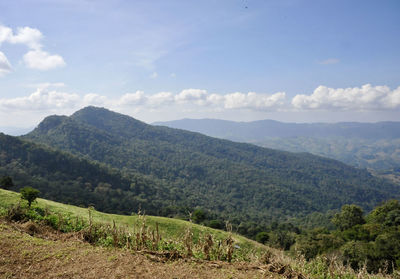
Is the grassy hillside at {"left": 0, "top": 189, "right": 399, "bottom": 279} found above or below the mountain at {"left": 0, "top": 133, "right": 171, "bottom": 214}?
above

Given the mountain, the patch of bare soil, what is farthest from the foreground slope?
the mountain

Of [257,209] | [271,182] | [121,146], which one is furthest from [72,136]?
[271,182]

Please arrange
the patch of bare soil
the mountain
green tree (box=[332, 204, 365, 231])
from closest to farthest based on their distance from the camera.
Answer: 1. the patch of bare soil
2. green tree (box=[332, 204, 365, 231])
3. the mountain

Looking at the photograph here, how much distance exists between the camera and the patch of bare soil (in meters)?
6.97

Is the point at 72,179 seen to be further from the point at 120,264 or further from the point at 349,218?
the point at 120,264

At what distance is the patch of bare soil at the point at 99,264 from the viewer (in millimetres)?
6969

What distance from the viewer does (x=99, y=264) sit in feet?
24.4

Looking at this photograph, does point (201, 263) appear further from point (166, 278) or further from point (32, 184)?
point (32, 184)

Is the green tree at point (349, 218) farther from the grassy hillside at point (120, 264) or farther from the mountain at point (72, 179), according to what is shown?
the mountain at point (72, 179)

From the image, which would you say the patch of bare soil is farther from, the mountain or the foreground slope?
the mountain

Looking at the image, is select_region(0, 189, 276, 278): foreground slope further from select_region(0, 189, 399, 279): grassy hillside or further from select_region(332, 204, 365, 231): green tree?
select_region(332, 204, 365, 231): green tree

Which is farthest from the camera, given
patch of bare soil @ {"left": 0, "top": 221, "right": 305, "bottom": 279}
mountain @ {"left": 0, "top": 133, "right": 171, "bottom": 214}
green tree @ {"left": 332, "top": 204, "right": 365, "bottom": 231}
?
mountain @ {"left": 0, "top": 133, "right": 171, "bottom": 214}

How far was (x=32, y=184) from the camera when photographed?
211 feet

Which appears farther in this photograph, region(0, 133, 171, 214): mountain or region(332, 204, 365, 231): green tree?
region(0, 133, 171, 214): mountain
